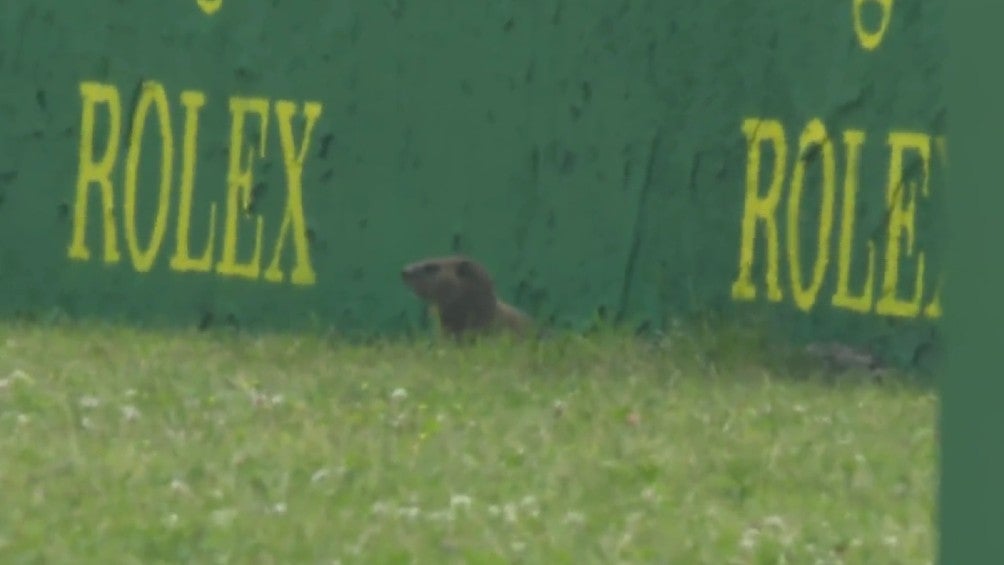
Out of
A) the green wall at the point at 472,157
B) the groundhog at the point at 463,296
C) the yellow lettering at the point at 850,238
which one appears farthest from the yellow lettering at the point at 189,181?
the yellow lettering at the point at 850,238

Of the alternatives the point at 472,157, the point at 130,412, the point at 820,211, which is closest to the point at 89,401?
the point at 130,412

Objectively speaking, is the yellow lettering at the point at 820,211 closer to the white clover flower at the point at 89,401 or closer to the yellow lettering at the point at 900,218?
the yellow lettering at the point at 900,218

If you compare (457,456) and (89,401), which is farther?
(89,401)

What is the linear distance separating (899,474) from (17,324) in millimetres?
5078

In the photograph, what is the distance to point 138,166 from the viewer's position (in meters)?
11.4

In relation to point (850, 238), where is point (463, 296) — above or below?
below

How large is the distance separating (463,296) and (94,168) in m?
2.13

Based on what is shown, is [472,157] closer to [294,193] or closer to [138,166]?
[294,193]

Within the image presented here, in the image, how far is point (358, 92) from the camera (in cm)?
1109

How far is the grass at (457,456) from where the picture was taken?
6121 mm

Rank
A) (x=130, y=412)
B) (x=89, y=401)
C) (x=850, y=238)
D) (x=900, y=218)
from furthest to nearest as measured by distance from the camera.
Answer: (x=850, y=238) < (x=900, y=218) < (x=89, y=401) < (x=130, y=412)

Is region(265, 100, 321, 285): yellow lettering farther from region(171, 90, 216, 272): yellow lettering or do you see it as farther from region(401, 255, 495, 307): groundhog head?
region(401, 255, 495, 307): groundhog head

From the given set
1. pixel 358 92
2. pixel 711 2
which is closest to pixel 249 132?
pixel 358 92

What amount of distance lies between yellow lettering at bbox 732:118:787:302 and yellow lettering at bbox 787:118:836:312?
0.07 meters
